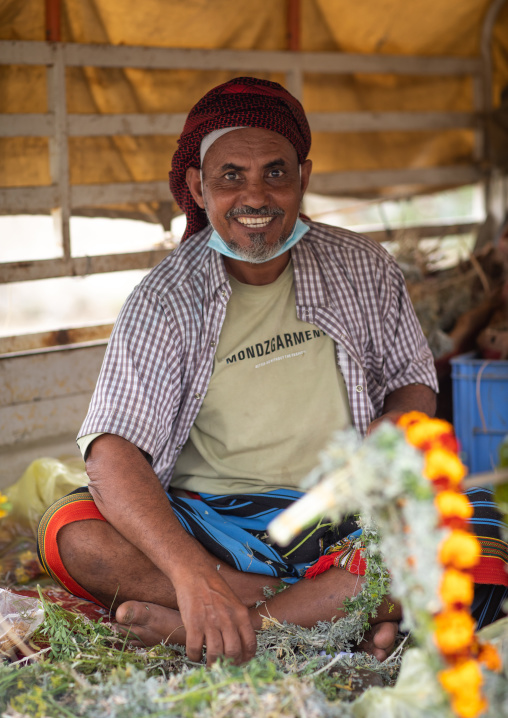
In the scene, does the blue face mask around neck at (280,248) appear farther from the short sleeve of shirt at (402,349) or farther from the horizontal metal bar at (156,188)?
the horizontal metal bar at (156,188)

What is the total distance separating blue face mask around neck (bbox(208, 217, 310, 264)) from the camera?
2.46 metres

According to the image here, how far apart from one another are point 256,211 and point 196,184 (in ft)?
1.01

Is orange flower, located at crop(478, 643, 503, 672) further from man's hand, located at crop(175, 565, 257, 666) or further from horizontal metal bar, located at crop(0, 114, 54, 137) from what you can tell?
horizontal metal bar, located at crop(0, 114, 54, 137)

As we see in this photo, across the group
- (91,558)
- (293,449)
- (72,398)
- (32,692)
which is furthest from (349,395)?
(72,398)

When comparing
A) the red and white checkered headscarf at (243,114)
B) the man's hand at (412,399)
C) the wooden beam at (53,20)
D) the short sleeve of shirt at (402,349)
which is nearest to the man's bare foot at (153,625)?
Answer: the man's hand at (412,399)

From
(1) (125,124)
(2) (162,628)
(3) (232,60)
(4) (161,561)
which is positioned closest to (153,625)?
(2) (162,628)

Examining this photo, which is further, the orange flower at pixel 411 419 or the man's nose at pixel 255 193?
the man's nose at pixel 255 193

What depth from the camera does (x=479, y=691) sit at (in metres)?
1.15

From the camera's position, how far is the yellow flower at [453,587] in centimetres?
111

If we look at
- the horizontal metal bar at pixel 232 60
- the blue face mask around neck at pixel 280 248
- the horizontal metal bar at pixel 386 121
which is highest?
the horizontal metal bar at pixel 232 60

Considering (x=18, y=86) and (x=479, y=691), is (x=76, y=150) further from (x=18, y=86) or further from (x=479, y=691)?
(x=479, y=691)

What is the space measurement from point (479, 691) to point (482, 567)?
0.95 meters

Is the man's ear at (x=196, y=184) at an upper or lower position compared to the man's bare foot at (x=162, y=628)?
upper

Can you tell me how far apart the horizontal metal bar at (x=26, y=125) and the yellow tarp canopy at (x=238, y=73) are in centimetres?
6
